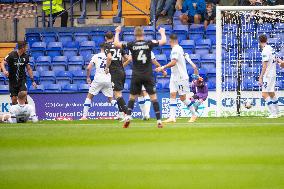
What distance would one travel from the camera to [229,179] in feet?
35.0

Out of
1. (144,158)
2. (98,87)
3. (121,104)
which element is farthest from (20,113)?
(144,158)

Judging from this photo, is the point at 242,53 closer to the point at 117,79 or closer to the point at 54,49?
the point at 117,79

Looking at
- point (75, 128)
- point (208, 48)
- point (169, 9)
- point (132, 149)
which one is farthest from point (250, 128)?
point (169, 9)

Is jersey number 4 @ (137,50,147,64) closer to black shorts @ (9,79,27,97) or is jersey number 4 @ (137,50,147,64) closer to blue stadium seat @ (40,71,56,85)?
black shorts @ (9,79,27,97)

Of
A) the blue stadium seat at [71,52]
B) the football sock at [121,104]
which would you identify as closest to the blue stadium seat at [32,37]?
the blue stadium seat at [71,52]

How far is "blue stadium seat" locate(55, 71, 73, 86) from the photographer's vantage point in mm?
30991

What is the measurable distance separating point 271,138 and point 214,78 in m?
13.3

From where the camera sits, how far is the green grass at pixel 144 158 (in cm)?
1057

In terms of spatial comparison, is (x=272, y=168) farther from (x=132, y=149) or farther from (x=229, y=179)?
(x=132, y=149)

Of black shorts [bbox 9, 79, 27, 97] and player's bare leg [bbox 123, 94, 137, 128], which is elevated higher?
black shorts [bbox 9, 79, 27, 97]

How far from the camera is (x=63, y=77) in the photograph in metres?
31.0

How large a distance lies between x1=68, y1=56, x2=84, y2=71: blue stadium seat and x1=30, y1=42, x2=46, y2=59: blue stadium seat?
3.55 ft

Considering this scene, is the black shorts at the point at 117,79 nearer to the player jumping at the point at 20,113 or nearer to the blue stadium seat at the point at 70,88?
the player jumping at the point at 20,113

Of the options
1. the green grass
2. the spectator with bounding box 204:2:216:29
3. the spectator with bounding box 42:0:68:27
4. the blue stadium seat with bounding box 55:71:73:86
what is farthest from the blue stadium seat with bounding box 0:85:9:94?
the green grass
